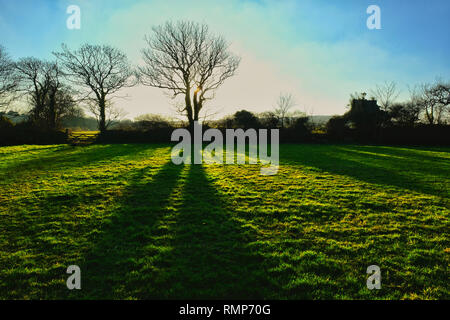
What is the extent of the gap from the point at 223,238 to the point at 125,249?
1.88 metres

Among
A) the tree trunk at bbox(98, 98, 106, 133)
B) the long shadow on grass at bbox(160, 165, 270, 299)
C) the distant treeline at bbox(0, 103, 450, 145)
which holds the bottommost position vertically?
the long shadow on grass at bbox(160, 165, 270, 299)

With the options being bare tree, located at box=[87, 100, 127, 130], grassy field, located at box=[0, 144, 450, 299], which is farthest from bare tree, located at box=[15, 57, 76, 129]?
grassy field, located at box=[0, 144, 450, 299]

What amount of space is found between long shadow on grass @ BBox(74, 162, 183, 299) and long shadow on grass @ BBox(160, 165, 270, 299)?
542mm

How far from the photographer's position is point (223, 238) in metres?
4.35

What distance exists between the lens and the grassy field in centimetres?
305

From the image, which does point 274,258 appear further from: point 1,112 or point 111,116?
point 1,112

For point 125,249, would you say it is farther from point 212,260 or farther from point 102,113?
point 102,113

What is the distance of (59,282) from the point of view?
309cm

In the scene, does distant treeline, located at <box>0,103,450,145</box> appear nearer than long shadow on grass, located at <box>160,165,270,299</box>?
No

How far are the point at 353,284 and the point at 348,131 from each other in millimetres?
29226

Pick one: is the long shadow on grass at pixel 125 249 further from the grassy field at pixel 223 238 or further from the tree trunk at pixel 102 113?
the tree trunk at pixel 102 113

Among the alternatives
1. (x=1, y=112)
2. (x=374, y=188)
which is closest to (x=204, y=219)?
(x=374, y=188)

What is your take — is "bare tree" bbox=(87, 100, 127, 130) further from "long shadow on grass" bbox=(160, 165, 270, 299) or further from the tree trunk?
"long shadow on grass" bbox=(160, 165, 270, 299)

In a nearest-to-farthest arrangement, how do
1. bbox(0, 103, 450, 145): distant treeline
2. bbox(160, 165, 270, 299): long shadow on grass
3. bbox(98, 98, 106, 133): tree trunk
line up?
1. bbox(160, 165, 270, 299): long shadow on grass
2. bbox(0, 103, 450, 145): distant treeline
3. bbox(98, 98, 106, 133): tree trunk
